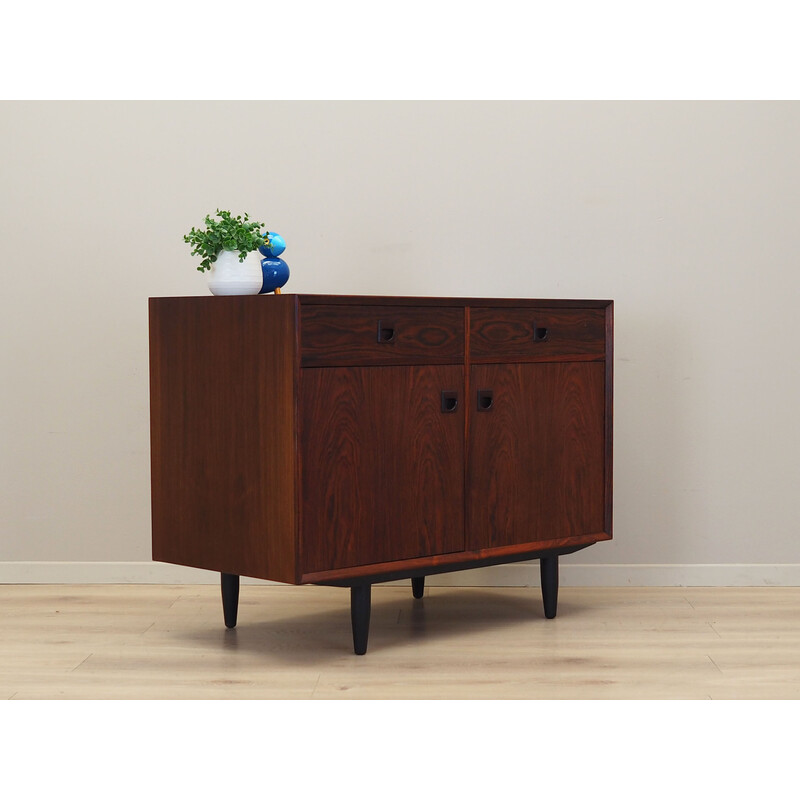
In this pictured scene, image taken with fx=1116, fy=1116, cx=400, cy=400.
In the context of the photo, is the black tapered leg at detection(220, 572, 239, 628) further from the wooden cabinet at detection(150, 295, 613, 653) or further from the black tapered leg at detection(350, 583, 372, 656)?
the black tapered leg at detection(350, 583, 372, 656)

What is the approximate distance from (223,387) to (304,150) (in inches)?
46.7

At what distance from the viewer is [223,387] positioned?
9.36 ft

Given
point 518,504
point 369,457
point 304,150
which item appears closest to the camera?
point 369,457

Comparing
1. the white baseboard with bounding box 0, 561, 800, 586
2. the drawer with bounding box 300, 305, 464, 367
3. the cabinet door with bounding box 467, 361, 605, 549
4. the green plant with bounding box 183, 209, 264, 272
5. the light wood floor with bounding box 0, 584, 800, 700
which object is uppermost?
the green plant with bounding box 183, 209, 264, 272

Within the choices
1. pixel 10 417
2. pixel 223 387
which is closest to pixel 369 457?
pixel 223 387

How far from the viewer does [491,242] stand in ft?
12.2

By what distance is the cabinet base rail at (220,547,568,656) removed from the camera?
112 inches

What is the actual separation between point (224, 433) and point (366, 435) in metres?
0.37

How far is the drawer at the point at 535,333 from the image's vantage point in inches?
119

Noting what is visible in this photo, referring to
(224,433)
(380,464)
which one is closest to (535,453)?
(380,464)

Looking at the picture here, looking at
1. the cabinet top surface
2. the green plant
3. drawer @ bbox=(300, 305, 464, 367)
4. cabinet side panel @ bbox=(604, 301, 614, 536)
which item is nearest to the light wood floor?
cabinet side panel @ bbox=(604, 301, 614, 536)

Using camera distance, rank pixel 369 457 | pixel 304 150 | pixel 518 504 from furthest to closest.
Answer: pixel 304 150
pixel 518 504
pixel 369 457

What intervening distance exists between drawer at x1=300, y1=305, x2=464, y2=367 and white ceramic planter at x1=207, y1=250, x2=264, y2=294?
0.98ft

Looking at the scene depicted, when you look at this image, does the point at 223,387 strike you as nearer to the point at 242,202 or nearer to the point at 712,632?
the point at 242,202
